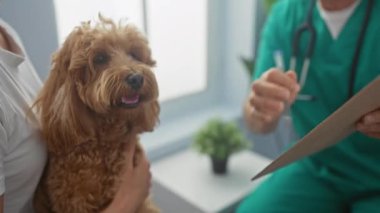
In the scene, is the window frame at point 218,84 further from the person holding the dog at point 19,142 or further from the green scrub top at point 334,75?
the person holding the dog at point 19,142

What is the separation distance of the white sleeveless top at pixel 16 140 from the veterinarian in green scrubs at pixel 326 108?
21.5 inches

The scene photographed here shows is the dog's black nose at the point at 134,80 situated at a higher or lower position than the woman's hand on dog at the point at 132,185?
higher


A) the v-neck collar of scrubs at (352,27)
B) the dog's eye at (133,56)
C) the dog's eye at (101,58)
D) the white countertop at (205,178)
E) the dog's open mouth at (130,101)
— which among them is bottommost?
the white countertop at (205,178)

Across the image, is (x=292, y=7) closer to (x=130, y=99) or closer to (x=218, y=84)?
(x=218, y=84)

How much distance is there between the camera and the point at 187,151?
1.58 metres

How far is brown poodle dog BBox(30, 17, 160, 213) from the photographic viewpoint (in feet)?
2.17

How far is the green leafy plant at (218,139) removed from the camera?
4.69ft

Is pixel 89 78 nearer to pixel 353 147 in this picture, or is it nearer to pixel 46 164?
pixel 46 164

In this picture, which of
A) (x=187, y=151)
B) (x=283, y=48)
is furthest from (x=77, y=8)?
(x=187, y=151)

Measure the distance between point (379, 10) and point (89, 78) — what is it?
0.78m

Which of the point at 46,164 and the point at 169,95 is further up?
the point at 46,164

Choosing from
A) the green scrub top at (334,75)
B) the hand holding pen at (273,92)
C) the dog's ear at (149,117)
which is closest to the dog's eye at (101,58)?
the dog's ear at (149,117)

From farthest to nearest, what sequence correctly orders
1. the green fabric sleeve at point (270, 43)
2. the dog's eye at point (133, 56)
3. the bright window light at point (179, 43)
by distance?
the green fabric sleeve at point (270, 43), the bright window light at point (179, 43), the dog's eye at point (133, 56)

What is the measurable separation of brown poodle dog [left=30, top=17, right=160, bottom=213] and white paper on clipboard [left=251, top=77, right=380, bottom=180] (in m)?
0.26
